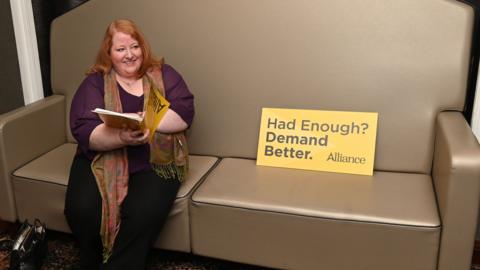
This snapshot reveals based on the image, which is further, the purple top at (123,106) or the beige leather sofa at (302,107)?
the purple top at (123,106)

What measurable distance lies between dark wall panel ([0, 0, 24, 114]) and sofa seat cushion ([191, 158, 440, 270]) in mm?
1433

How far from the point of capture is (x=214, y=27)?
81.8 inches

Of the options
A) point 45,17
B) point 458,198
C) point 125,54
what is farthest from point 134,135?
point 45,17

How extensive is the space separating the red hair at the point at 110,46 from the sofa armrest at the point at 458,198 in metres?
1.16

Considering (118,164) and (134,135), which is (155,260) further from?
(134,135)

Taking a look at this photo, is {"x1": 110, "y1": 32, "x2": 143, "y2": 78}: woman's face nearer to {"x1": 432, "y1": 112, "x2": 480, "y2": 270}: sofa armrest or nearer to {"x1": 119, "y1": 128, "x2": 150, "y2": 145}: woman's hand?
{"x1": 119, "y1": 128, "x2": 150, "y2": 145}: woman's hand

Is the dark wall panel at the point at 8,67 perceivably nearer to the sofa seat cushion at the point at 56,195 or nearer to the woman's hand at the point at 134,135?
the sofa seat cushion at the point at 56,195

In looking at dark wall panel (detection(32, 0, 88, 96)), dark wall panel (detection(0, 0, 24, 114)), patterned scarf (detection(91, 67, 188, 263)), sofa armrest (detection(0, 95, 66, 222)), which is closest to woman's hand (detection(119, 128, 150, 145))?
patterned scarf (detection(91, 67, 188, 263))

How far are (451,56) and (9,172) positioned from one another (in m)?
1.89

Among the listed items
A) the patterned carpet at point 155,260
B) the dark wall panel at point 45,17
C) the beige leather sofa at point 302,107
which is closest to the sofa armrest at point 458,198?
the beige leather sofa at point 302,107

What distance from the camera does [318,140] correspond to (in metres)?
1.91

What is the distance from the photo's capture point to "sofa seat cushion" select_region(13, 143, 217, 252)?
177cm

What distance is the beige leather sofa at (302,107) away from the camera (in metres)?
1.54

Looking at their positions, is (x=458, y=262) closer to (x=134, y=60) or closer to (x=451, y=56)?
(x=451, y=56)
